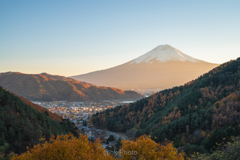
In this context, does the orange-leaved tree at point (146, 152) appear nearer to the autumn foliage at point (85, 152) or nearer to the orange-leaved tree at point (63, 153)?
the autumn foliage at point (85, 152)

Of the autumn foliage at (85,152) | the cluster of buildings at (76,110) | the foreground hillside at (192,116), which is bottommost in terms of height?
the cluster of buildings at (76,110)

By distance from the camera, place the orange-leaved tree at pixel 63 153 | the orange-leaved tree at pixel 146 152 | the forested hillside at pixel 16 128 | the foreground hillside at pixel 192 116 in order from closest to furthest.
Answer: the orange-leaved tree at pixel 63 153
the orange-leaved tree at pixel 146 152
the forested hillside at pixel 16 128
the foreground hillside at pixel 192 116

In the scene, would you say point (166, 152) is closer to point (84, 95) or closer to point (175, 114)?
point (175, 114)

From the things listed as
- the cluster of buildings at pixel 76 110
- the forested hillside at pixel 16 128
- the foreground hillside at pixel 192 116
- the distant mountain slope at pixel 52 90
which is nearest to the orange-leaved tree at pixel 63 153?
the forested hillside at pixel 16 128

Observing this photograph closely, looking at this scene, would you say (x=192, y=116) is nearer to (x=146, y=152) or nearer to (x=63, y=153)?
(x=146, y=152)

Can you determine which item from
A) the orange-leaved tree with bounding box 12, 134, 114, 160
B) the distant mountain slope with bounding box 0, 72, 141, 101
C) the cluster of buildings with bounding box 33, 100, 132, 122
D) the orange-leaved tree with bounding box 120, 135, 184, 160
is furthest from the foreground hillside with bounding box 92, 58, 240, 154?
the distant mountain slope with bounding box 0, 72, 141, 101
